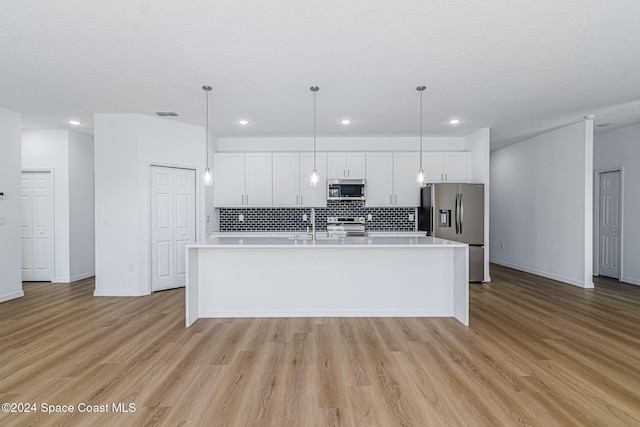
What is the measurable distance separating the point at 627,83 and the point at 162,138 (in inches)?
242

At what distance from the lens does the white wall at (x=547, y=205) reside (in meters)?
5.32

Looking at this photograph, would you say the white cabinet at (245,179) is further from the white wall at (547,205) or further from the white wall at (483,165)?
the white wall at (547,205)

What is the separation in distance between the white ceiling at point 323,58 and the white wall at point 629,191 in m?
0.92

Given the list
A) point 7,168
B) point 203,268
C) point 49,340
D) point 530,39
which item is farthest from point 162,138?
point 530,39

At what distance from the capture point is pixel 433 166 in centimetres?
619

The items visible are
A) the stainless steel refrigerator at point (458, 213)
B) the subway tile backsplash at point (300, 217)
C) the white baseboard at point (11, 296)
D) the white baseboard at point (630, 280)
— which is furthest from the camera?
the subway tile backsplash at point (300, 217)

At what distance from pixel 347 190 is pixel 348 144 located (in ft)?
3.25

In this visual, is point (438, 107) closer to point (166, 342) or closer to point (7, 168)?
point (166, 342)

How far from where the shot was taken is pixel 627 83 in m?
3.72

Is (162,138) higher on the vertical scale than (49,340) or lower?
higher

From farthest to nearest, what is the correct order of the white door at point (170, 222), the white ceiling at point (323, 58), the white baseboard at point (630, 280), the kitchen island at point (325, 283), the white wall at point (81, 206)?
the white wall at point (81, 206) < the white baseboard at point (630, 280) < the white door at point (170, 222) < the kitchen island at point (325, 283) < the white ceiling at point (323, 58)

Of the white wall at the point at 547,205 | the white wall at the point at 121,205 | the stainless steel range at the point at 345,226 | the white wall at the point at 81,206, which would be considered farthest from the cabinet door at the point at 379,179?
the white wall at the point at 81,206

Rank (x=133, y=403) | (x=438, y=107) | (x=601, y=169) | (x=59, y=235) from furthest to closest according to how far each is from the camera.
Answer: (x=601, y=169) → (x=59, y=235) → (x=438, y=107) → (x=133, y=403)

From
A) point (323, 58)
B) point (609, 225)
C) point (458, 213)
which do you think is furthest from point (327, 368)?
point (609, 225)
